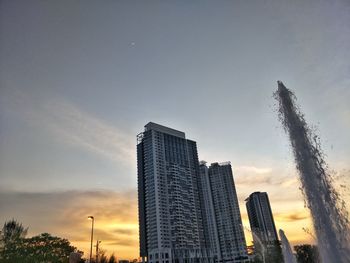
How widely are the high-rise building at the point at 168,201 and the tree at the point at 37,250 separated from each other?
111 meters

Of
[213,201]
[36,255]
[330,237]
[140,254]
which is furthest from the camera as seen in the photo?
[213,201]

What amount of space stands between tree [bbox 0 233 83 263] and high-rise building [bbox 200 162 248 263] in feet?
487

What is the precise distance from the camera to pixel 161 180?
159000 mm

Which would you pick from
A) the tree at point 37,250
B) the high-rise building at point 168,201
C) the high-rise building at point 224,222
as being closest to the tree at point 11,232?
the tree at point 37,250

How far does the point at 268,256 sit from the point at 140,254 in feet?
278

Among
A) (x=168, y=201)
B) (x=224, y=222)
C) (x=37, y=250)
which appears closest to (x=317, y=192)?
(x=37, y=250)

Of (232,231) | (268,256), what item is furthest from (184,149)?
(268,256)

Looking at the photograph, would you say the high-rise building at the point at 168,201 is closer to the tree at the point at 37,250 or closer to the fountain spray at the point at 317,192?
the tree at the point at 37,250

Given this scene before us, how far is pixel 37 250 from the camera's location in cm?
3753

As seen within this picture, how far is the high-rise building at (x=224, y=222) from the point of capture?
185500mm

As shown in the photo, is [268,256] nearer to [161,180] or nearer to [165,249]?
[165,249]

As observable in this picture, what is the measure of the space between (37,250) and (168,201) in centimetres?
12180

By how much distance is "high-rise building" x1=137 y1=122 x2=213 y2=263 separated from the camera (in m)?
148

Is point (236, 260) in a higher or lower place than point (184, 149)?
lower
